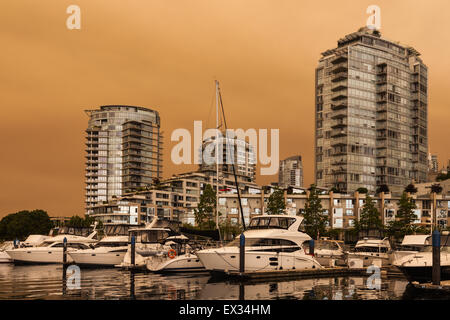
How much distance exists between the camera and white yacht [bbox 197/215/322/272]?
107 ft

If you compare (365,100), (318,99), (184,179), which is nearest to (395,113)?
(365,100)

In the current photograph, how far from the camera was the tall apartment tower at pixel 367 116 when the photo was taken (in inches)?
5349

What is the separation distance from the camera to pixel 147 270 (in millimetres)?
37938

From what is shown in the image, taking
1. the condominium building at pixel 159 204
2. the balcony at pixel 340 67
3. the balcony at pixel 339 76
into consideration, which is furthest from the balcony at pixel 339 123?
the condominium building at pixel 159 204

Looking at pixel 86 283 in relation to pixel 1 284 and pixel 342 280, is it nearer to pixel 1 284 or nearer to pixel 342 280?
pixel 1 284

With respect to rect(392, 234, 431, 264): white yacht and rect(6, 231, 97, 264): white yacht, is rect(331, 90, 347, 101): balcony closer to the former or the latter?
rect(392, 234, 431, 264): white yacht

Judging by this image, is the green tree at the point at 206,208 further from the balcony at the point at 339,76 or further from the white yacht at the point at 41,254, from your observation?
the balcony at the point at 339,76

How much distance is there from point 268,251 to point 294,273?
2119mm

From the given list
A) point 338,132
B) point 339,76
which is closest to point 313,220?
point 338,132

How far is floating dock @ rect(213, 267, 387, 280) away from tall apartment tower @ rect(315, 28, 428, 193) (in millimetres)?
97270

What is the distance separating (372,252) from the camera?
149 ft

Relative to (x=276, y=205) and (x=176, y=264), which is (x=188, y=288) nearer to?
(x=176, y=264)

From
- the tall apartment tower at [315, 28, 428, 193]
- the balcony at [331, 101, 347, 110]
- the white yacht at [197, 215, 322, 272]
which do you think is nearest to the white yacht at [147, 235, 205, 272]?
the white yacht at [197, 215, 322, 272]
